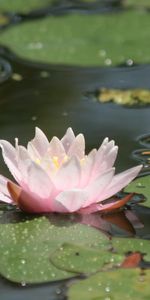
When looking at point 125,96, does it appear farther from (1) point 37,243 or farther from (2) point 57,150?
(1) point 37,243

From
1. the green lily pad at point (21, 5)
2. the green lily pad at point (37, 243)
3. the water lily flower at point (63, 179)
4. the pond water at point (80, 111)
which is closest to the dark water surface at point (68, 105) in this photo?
the pond water at point (80, 111)

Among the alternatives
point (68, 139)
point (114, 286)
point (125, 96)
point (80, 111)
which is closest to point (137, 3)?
point (125, 96)

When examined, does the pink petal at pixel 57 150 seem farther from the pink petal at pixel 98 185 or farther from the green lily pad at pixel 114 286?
the green lily pad at pixel 114 286

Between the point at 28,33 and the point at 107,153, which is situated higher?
the point at 107,153

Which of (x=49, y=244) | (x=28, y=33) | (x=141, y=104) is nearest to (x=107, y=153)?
(x=49, y=244)

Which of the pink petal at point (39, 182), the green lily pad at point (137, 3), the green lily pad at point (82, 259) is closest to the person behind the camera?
the green lily pad at point (82, 259)

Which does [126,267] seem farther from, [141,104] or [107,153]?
[141,104]

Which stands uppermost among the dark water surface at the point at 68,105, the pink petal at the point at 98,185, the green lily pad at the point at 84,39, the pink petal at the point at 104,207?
the pink petal at the point at 98,185
